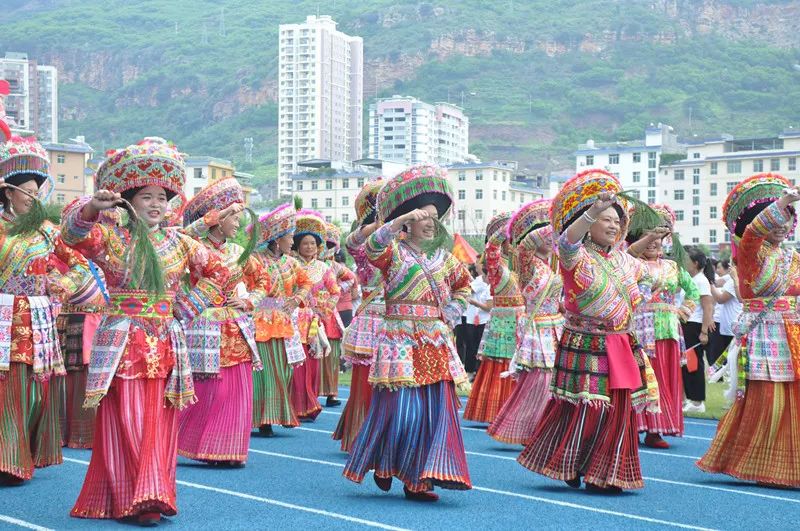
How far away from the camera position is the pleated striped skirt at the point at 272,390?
11.3 metres

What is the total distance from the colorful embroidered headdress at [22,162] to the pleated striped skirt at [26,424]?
123 centimetres

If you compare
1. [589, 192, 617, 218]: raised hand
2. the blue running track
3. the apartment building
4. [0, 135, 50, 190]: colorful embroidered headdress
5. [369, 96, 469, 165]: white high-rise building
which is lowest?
the blue running track

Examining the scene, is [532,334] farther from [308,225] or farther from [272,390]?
[308,225]

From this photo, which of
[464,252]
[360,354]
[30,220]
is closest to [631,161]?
[464,252]

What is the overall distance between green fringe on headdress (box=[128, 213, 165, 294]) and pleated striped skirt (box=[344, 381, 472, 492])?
1.73 meters

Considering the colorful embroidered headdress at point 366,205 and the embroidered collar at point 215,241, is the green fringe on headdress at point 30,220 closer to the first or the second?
the embroidered collar at point 215,241

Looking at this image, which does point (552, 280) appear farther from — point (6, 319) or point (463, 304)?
point (6, 319)

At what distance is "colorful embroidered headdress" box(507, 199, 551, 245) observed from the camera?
10.7m

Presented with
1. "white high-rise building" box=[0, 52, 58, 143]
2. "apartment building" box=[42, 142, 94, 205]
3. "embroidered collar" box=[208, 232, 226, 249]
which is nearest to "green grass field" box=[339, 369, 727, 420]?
"embroidered collar" box=[208, 232, 226, 249]

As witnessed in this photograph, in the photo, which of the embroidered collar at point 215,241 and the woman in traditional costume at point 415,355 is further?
the embroidered collar at point 215,241

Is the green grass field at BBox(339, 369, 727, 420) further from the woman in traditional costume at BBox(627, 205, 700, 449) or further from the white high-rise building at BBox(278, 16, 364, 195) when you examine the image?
the white high-rise building at BBox(278, 16, 364, 195)

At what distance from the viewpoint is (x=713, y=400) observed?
1558 centimetres

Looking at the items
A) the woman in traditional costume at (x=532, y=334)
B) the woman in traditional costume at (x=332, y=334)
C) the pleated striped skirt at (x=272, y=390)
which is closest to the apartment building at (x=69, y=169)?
the woman in traditional costume at (x=332, y=334)

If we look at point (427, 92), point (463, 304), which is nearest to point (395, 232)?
point (463, 304)
